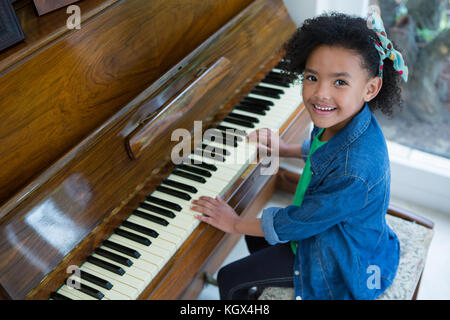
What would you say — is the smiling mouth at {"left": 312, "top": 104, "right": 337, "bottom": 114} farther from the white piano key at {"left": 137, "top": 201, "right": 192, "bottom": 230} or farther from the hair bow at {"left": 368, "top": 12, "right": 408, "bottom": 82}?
the white piano key at {"left": 137, "top": 201, "right": 192, "bottom": 230}

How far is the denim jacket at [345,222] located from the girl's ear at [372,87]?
47 millimetres

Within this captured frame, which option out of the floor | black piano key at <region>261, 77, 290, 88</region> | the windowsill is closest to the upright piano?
black piano key at <region>261, 77, 290, 88</region>

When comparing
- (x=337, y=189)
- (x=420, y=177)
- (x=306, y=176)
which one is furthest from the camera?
(x=420, y=177)

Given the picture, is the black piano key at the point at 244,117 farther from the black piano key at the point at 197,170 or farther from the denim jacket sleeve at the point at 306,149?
the black piano key at the point at 197,170

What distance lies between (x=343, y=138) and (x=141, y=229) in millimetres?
682

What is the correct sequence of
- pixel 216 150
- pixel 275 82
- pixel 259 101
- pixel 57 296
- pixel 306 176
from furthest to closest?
pixel 275 82 → pixel 259 101 → pixel 216 150 → pixel 306 176 → pixel 57 296

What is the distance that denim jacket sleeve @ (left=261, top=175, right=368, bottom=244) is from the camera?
1.22 meters

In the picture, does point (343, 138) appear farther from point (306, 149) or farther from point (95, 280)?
point (95, 280)

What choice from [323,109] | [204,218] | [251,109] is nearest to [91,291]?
[204,218]

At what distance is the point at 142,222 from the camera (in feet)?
4.36

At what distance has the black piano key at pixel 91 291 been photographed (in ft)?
3.70

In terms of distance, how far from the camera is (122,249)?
1246 mm
